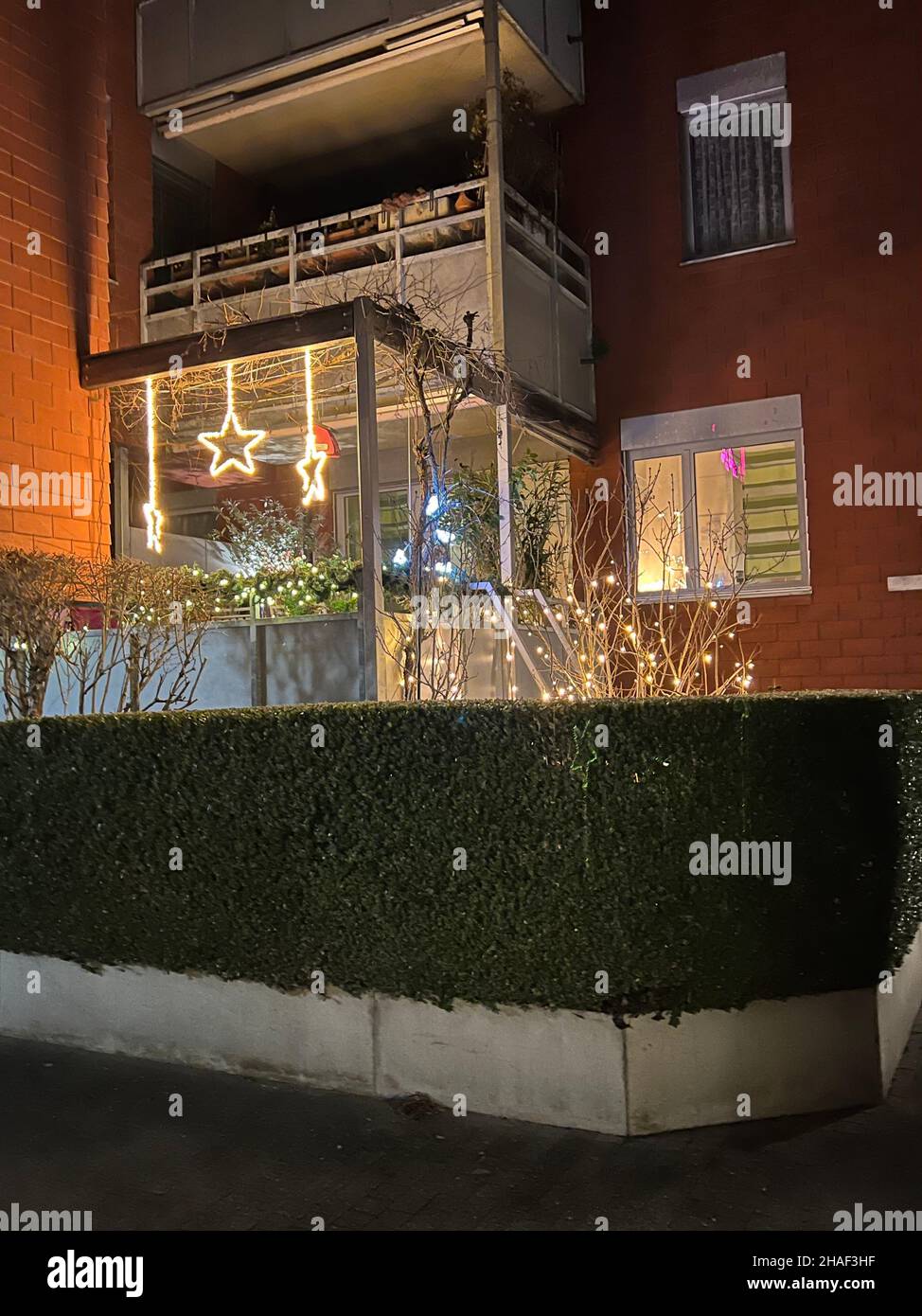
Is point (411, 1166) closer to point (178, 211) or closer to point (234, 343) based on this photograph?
point (234, 343)

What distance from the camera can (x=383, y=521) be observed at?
40.7 feet

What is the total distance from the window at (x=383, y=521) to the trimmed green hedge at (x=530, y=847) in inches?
253

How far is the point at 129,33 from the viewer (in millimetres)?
10930

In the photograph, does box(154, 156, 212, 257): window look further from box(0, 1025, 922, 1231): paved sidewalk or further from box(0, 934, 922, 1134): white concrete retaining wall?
box(0, 1025, 922, 1231): paved sidewalk

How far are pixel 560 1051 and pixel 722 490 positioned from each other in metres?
7.98

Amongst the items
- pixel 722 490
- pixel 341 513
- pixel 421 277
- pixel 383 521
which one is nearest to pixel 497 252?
pixel 421 277

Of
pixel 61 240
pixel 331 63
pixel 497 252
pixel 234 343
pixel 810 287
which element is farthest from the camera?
Answer: pixel 810 287

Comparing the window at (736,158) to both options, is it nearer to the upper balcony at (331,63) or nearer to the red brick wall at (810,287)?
the red brick wall at (810,287)

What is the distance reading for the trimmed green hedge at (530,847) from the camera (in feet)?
13.4

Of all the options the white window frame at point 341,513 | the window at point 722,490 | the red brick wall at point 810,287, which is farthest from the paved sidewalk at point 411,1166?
the white window frame at point 341,513

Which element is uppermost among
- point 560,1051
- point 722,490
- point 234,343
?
point 234,343

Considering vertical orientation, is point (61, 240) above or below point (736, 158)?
below

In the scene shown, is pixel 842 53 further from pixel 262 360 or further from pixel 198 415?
pixel 198 415

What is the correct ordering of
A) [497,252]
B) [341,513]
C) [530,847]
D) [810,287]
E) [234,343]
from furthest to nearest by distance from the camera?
[341,513], [810,287], [497,252], [234,343], [530,847]
